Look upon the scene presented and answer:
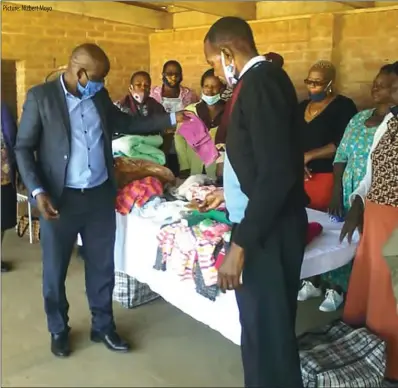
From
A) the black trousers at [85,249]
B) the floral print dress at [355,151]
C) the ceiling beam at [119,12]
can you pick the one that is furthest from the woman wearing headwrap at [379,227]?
the ceiling beam at [119,12]

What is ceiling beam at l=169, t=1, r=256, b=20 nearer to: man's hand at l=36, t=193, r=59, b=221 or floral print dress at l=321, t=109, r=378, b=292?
floral print dress at l=321, t=109, r=378, b=292

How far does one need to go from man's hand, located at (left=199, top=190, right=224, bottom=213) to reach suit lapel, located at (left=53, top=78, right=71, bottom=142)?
0.71 metres

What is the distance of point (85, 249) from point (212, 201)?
0.70 meters

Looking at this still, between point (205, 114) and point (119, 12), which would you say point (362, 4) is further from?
point (119, 12)

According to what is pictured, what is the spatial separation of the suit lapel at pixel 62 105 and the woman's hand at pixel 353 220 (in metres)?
1.34

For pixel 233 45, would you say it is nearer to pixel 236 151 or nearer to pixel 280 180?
pixel 236 151

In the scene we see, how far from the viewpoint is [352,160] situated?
2963mm

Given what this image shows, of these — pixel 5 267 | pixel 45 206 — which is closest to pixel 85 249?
pixel 45 206

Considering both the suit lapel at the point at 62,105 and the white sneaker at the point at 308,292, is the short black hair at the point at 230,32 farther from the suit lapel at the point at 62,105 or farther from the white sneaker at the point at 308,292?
the white sneaker at the point at 308,292

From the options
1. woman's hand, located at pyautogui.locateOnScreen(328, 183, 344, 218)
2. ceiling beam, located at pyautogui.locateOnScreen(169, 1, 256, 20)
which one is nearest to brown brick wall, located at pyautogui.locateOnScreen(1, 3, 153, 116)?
ceiling beam, located at pyautogui.locateOnScreen(169, 1, 256, 20)

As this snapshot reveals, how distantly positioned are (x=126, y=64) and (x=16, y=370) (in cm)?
463

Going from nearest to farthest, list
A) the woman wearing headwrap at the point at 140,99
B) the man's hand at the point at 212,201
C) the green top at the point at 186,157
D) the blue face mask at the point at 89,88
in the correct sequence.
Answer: the blue face mask at the point at 89,88 → the man's hand at the point at 212,201 → the green top at the point at 186,157 → the woman wearing headwrap at the point at 140,99

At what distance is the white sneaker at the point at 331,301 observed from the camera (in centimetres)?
326

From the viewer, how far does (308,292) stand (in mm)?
3438
